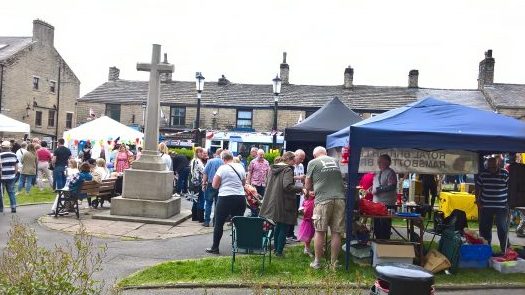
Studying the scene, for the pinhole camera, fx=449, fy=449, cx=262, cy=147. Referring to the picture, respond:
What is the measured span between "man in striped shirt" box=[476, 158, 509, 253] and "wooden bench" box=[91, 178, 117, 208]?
29.7ft

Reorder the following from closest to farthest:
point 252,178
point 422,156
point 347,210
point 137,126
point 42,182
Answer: point 347,210
point 422,156
point 252,178
point 42,182
point 137,126

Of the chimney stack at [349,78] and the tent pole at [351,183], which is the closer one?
the tent pole at [351,183]

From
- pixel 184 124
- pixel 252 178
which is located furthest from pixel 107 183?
pixel 184 124

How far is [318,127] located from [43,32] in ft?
108

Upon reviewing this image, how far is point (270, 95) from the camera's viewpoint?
3534 cm

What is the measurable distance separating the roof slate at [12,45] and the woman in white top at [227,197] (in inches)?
1251

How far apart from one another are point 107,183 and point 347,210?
767 centimetres

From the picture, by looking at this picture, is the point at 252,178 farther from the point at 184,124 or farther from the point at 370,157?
the point at 184,124

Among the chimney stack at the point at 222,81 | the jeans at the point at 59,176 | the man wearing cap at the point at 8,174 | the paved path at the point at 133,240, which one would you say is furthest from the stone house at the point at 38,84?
the paved path at the point at 133,240

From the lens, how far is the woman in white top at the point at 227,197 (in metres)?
7.82

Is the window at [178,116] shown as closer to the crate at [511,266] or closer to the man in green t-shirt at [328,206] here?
the man in green t-shirt at [328,206]

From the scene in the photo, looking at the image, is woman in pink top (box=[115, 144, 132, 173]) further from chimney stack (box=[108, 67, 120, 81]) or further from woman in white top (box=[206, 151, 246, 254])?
chimney stack (box=[108, 67, 120, 81])

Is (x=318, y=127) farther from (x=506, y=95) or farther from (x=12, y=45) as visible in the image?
(x=12, y=45)

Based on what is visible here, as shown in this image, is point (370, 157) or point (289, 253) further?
point (370, 157)
